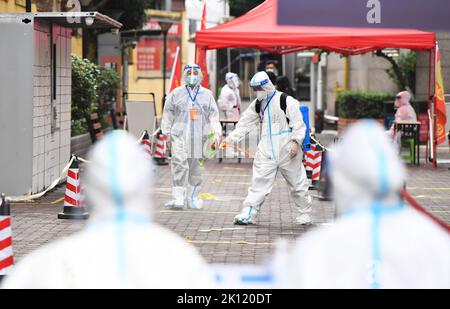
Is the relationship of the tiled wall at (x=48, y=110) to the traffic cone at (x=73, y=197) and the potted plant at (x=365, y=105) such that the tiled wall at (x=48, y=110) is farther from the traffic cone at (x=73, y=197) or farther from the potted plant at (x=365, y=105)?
the potted plant at (x=365, y=105)

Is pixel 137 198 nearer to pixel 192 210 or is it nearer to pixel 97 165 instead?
pixel 97 165

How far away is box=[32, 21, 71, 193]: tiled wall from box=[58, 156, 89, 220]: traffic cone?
2.03 m

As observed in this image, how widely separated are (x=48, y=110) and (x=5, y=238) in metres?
7.57

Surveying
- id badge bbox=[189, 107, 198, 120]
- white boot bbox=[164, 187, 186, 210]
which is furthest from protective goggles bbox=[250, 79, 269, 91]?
white boot bbox=[164, 187, 186, 210]

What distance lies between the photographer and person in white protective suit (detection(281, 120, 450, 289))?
3.39 m

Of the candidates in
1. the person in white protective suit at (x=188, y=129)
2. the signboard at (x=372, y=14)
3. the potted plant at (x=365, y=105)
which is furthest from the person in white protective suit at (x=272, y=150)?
the potted plant at (x=365, y=105)

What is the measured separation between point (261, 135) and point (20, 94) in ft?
12.2

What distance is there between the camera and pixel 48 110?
15.6 metres

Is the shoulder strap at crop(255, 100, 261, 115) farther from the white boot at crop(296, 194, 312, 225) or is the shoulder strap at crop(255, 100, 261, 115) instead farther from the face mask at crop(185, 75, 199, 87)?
the face mask at crop(185, 75, 199, 87)

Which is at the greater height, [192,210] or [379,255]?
[379,255]

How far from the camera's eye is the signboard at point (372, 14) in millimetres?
18750

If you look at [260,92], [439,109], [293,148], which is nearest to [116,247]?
[293,148]
